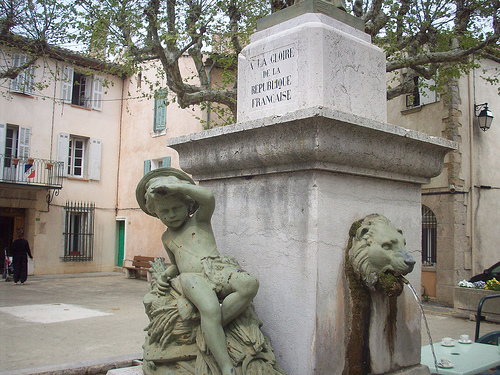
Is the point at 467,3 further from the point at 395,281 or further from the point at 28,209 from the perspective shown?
the point at 28,209

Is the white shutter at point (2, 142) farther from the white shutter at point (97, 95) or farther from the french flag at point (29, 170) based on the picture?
the white shutter at point (97, 95)

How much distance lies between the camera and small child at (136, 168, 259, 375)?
202 cm

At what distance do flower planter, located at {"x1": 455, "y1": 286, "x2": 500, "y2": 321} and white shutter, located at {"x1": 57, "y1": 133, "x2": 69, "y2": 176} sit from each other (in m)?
13.9

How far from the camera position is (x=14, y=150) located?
16.9 metres

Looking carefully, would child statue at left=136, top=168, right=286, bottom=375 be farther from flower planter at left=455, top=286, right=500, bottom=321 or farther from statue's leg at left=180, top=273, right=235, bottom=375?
flower planter at left=455, top=286, right=500, bottom=321

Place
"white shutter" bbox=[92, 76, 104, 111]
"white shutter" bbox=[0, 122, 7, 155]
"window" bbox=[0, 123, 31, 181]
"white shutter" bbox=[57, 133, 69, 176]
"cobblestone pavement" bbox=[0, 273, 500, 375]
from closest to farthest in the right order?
"cobblestone pavement" bbox=[0, 273, 500, 375] → "white shutter" bbox=[0, 122, 7, 155] → "window" bbox=[0, 123, 31, 181] → "white shutter" bbox=[57, 133, 69, 176] → "white shutter" bbox=[92, 76, 104, 111]

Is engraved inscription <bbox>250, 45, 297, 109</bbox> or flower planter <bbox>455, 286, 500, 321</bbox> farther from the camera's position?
flower planter <bbox>455, 286, 500, 321</bbox>

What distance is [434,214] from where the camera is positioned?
484 inches

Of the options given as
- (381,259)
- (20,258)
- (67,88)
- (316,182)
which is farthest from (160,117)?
(381,259)

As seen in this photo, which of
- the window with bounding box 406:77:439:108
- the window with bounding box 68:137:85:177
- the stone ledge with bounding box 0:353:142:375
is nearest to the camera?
the stone ledge with bounding box 0:353:142:375

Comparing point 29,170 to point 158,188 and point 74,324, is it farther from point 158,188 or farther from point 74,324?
point 158,188

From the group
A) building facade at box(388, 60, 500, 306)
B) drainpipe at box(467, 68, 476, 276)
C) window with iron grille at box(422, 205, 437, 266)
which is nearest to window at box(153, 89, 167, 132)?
building facade at box(388, 60, 500, 306)

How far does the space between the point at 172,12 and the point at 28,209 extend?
10446 mm

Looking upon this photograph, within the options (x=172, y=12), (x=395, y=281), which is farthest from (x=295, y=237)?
(x=172, y=12)
